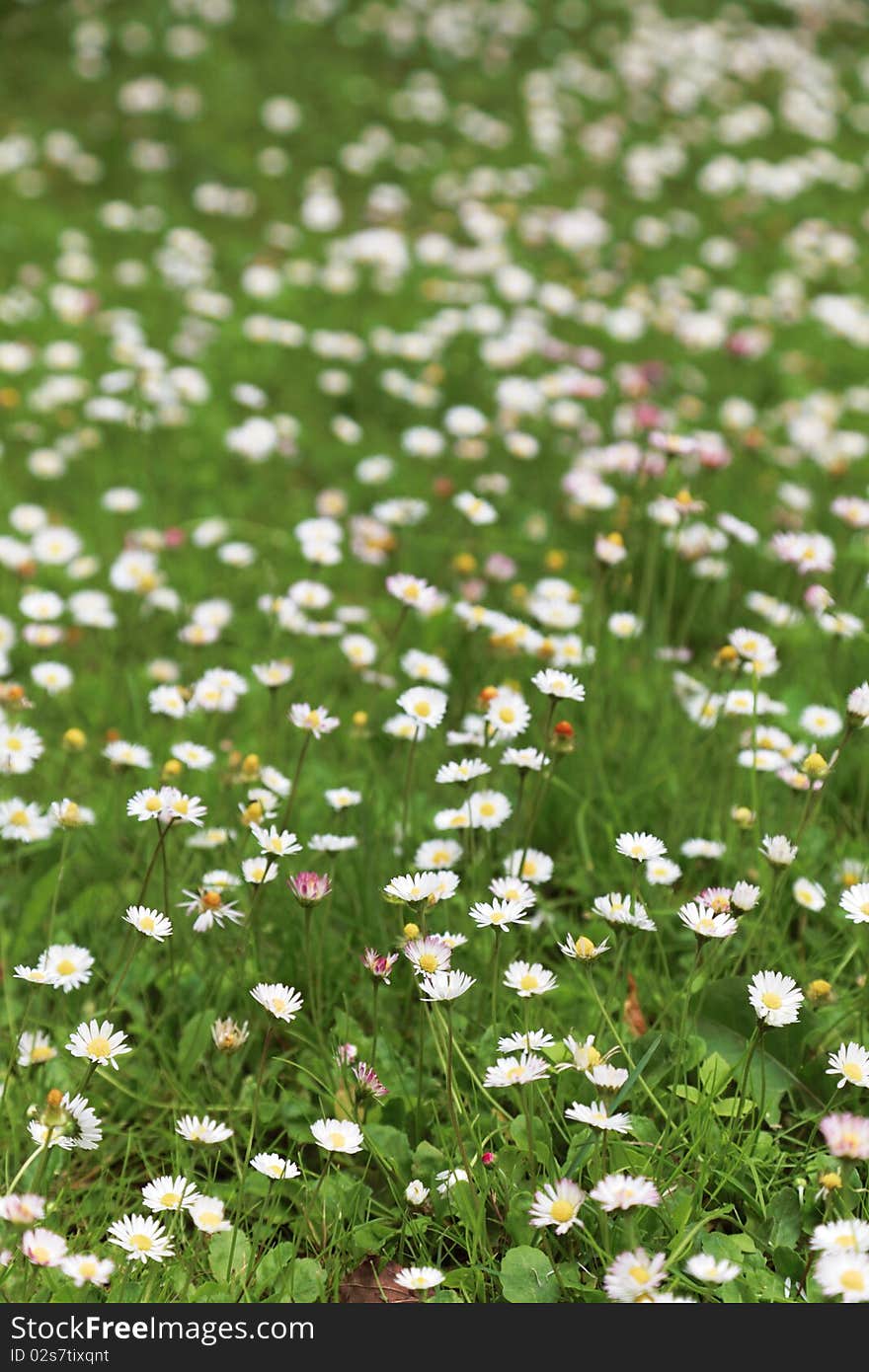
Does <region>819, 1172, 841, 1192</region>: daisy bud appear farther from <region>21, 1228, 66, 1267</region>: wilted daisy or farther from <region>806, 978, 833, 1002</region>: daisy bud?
<region>21, 1228, 66, 1267</region>: wilted daisy

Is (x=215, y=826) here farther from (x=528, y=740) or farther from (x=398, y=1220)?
(x=398, y=1220)

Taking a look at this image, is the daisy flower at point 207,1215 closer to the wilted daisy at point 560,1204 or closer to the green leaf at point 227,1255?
the green leaf at point 227,1255

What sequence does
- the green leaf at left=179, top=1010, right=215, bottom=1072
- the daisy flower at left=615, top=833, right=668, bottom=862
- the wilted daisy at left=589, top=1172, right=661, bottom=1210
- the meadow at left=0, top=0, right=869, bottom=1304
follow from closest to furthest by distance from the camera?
the wilted daisy at left=589, top=1172, right=661, bottom=1210
the meadow at left=0, top=0, right=869, bottom=1304
the daisy flower at left=615, top=833, right=668, bottom=862
the green leaf at left=179, top=1010, right=215, bottom=1072

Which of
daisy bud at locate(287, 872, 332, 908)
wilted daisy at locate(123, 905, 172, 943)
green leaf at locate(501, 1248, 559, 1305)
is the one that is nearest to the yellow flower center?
green leaf at locate(501, 1248, 559, 1305)

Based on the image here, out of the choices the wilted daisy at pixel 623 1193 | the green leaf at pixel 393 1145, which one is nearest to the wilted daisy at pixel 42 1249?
the green leaf at pixel 393 1145
